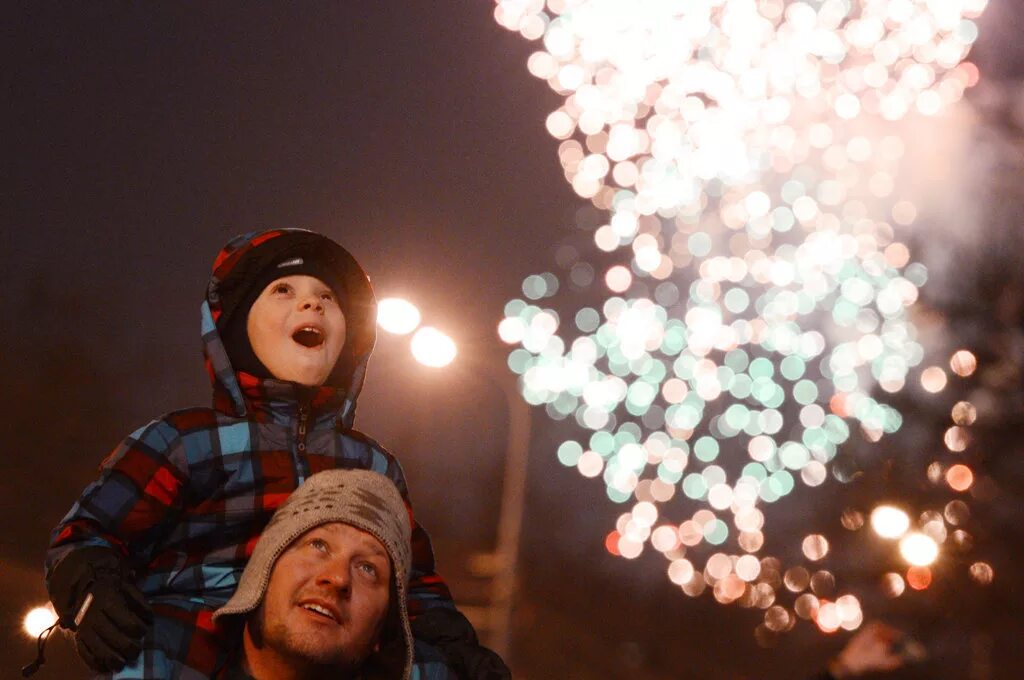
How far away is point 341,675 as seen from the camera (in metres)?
2.83

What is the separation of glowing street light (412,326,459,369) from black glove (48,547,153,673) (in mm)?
6967

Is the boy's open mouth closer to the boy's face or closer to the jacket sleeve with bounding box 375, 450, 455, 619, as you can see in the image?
the boy's face

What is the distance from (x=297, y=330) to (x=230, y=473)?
1.60 feet

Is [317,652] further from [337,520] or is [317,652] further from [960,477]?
[960,477]

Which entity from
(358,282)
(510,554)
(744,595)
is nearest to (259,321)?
(358,282)

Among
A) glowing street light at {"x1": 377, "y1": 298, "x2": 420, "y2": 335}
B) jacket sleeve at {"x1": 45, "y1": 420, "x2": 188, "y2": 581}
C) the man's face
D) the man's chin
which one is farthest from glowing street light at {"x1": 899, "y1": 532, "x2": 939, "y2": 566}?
jacket sleeve at {"x1": 45, "y1": 420, "x2": 188, "y2": 581}

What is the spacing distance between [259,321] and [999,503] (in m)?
16.9

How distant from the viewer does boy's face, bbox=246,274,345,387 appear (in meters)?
3.19

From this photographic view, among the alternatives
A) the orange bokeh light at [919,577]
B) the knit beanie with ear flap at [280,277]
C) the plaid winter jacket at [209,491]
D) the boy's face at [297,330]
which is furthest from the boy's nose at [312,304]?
the orange bokeh light at [919,577]

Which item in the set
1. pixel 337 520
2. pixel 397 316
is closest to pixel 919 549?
pixel 397 316

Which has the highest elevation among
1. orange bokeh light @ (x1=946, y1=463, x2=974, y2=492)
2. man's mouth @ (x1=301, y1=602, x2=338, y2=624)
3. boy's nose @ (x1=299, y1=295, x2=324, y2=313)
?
boy's nose @ (x1=299, y1=295, x2=324, y2=313)

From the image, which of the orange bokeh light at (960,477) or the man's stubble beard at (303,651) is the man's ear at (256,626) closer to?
the man's stubble beard at (303,651)

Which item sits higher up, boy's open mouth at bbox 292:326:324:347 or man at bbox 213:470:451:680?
boy's open mouth at bbox 292:326:324:347

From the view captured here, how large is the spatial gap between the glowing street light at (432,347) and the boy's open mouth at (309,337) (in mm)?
6288
